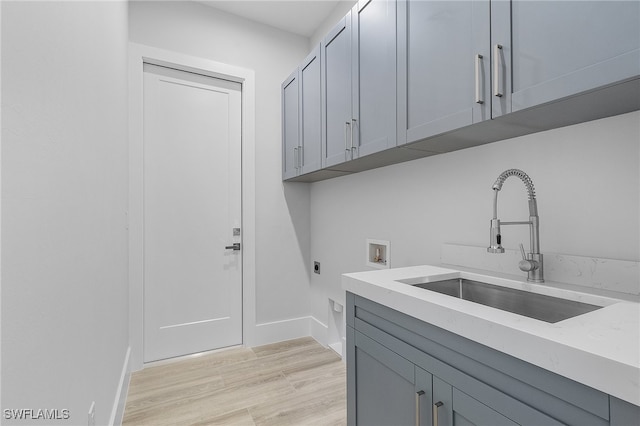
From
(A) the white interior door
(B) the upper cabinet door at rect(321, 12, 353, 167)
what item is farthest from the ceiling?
(B) the upper cabinet door at rect(321, 12, 353, 167)

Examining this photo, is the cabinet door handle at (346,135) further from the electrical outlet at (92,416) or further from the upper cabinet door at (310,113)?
the electrical outlet at (92,416)

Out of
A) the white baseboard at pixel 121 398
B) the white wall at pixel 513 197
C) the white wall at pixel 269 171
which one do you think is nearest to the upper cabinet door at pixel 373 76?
the white wall at pixel 513 197

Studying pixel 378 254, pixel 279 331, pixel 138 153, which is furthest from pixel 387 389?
pixel 138 153

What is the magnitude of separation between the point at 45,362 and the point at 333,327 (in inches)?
84.5

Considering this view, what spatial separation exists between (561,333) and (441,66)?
0.96 m

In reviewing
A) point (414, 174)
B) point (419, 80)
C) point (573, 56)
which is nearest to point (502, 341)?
point (573, 56)

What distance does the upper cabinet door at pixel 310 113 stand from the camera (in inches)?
82.8

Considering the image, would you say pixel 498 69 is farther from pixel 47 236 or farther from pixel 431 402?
pixel 47 236

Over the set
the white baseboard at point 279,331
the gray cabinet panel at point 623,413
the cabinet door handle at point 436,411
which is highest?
the gray cabinet panel at point 623,413

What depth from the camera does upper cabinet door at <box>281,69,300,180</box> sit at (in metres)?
2.46

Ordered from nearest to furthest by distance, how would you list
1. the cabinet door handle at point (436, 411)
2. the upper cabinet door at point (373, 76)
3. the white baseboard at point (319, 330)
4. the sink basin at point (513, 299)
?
the cabinet door handle at point (436, 411), the sink basin at point (513, 299), the upper cabinet door at point (373, 76), the white baseboard at point (319, 330)

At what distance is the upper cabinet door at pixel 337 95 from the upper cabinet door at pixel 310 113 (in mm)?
81

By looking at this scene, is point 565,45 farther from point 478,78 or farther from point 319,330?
point 319,330

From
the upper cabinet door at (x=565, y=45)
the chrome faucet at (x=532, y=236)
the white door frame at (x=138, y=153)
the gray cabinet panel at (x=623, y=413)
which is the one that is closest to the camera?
the gray cabinet panel at (x=623, y=413)
